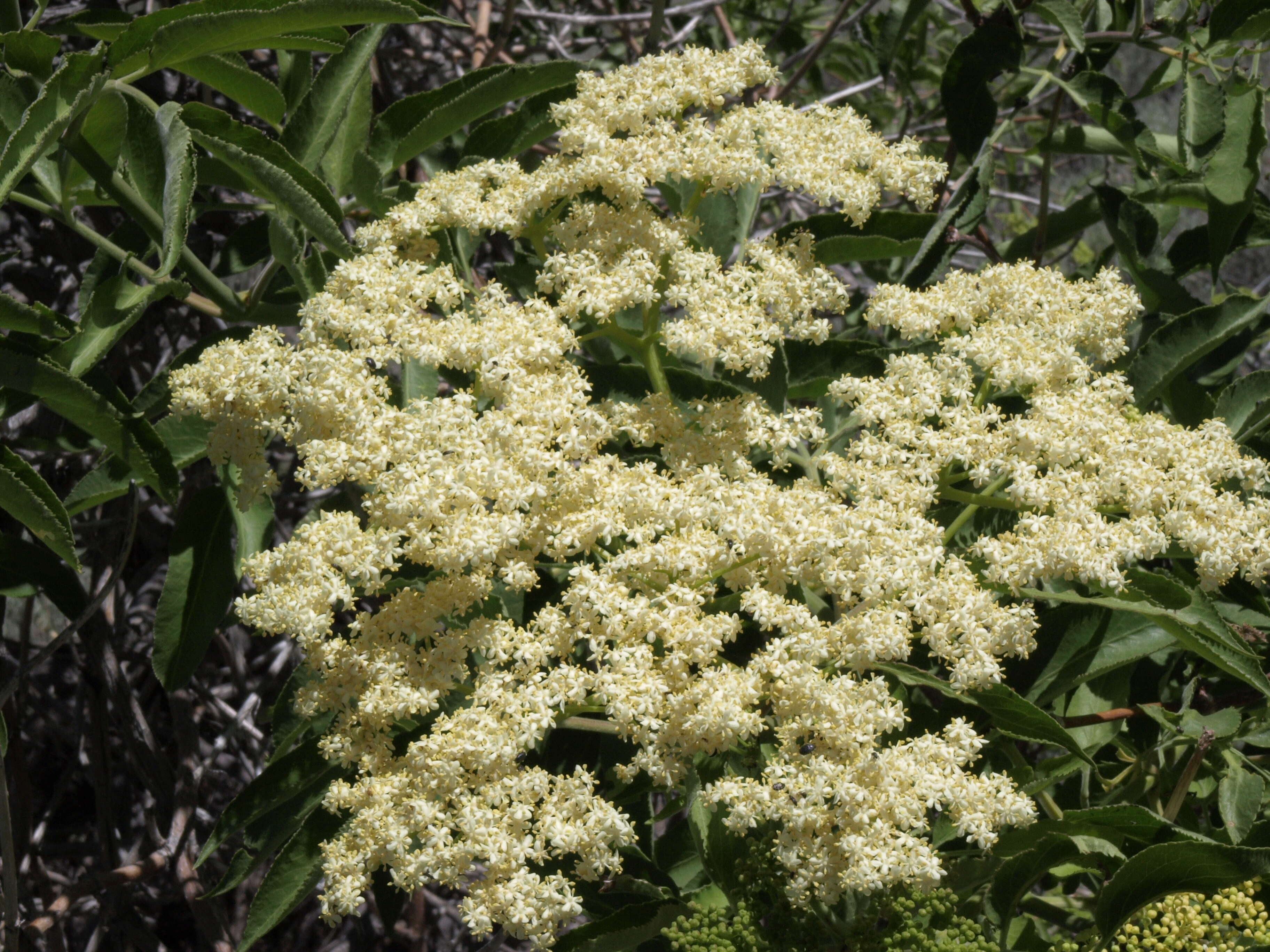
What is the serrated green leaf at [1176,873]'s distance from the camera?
141 centimetres

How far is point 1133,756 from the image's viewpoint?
6.57 feet

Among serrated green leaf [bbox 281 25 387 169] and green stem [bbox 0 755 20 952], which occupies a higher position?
serrated green leaf [bbox 281 25 387 169]

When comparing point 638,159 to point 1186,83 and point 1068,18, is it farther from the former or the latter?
point 1186,83

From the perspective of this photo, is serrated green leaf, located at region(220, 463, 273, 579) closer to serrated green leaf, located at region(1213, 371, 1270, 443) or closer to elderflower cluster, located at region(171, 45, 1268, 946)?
elderflower cluster, located at region(171, 45, 1268, 946)

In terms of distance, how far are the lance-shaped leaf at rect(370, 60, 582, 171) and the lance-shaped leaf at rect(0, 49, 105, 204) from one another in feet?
2.02

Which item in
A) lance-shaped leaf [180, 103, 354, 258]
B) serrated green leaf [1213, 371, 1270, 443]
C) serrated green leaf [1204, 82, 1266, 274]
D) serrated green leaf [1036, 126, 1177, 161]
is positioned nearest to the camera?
lance-shaped leaf [180, 103, 354, 258]

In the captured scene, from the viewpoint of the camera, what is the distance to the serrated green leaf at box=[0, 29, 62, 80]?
1.56 m

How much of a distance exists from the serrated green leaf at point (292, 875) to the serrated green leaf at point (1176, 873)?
1160 millimetres

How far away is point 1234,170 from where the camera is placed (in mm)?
1948

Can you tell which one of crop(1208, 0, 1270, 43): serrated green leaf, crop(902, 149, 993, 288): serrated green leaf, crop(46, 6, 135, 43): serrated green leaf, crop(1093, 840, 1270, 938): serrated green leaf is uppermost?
crop(46, 6, 135, 43): serrated green leaf

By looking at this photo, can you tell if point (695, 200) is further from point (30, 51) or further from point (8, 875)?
point (8, 875)

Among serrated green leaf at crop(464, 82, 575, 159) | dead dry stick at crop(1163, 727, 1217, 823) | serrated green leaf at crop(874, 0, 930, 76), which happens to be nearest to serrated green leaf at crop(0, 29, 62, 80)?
serrated green leaf at crop(464, 82, 575, 159)

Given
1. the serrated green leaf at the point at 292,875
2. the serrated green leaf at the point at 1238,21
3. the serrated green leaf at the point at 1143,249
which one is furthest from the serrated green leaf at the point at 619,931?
the serrated green leaf at the point at 1238,21

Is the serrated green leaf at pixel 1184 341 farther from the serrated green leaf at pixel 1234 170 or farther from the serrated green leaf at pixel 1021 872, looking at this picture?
the serrated green leaf at pixel 1021 872
